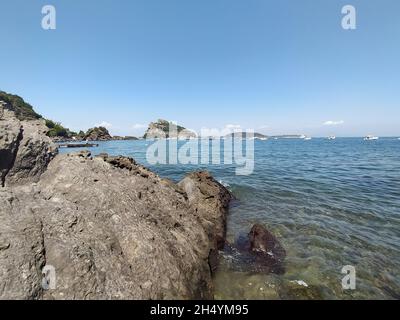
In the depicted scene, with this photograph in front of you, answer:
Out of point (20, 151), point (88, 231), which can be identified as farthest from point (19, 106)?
point (88, 231)

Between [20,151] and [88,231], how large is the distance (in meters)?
3.88

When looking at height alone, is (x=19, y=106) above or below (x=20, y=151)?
above

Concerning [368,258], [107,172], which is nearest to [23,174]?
[107,172]

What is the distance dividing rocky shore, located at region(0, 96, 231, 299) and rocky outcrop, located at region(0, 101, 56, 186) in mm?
25

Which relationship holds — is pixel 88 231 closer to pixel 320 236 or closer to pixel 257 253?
pixel 257 253

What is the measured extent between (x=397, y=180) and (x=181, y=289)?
26.6 m

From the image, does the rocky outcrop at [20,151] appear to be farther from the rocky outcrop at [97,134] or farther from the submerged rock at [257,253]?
the rocky outcrop at [97,134]

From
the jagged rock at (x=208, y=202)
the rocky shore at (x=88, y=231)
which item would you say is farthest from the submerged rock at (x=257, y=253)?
the rocky shore at (x=88, y=231)

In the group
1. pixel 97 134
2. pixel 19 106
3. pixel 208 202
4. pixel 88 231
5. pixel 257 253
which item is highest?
pixel 19 106

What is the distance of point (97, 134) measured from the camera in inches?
5394

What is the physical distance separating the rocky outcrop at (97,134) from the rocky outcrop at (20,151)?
136555 millimetres

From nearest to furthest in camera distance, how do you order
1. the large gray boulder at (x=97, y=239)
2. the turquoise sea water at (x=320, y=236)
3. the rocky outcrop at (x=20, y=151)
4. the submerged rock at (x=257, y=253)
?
the large gray boulder at (x=97, y=239) → the rocky outcrop at (x=20, y=151) → the turquoise sea water at (x=320, y=236) → the submerged rock at (x=257, y=253)

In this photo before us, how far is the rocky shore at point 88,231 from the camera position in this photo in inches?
166
